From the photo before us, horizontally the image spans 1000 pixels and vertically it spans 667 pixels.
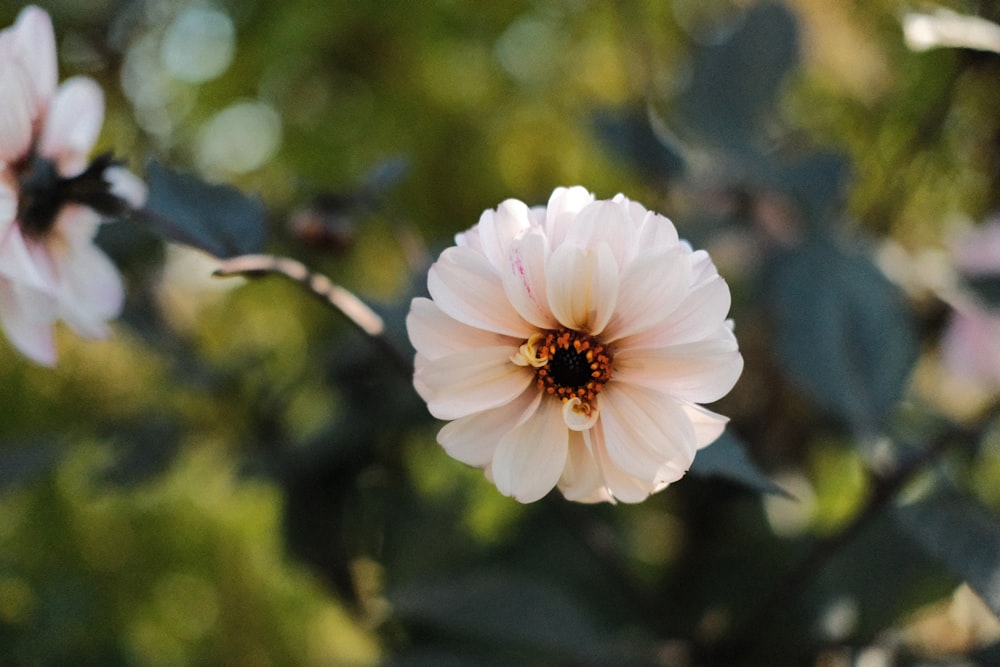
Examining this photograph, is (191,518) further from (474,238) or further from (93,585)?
(474,238)

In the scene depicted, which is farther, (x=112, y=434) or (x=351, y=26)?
(x=351, y=26)

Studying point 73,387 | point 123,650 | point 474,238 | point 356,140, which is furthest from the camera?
point 356,140

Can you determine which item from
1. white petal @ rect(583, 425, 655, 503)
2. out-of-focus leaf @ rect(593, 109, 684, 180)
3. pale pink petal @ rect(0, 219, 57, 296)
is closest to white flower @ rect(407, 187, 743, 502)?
white petal @ rect(583, 425, 655, 503)

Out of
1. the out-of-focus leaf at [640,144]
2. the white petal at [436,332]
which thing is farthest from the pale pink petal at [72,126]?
the out-of-focus leaf at [640,144]

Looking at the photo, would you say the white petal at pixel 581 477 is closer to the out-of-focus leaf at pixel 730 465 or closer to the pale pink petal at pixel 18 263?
the out-of-focus leaf at pixel 730 465

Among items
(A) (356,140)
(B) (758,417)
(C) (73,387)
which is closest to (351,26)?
(A) (356,140)

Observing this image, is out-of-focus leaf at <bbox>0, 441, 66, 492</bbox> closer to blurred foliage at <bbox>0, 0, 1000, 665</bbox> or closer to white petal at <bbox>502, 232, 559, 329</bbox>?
blurred foliage at <bbox>0, 0, 1000, 665</bbox>

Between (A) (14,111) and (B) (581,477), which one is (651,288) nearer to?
(B) (581,477)

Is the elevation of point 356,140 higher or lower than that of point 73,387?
higher
